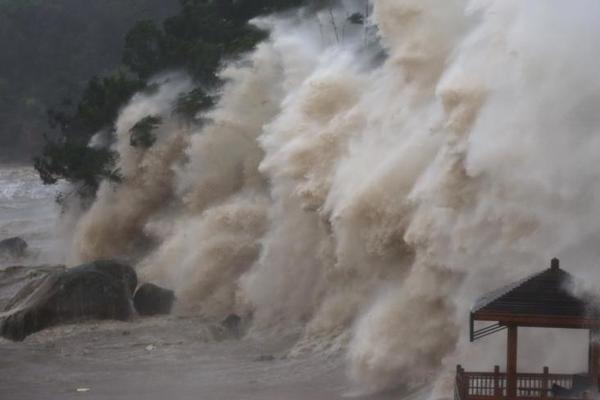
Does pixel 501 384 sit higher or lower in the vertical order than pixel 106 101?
lower

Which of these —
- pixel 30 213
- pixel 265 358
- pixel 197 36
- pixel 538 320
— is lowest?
pixel 538 320

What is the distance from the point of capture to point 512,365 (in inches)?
→ 614

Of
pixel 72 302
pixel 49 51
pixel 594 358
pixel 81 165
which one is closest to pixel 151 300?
pixel 72 302

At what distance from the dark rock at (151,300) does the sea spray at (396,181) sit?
2.65ft

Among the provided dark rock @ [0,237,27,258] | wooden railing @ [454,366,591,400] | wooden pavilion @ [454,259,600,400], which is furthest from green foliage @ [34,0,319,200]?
wooden pavilion @ [454,259,600,400]

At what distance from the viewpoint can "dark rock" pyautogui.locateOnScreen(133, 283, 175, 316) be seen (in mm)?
30022

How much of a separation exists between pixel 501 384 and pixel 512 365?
65cm

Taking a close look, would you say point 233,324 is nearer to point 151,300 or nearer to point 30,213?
point 151,300

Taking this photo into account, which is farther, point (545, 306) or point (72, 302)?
point (72, 302)

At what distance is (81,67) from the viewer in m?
82.8

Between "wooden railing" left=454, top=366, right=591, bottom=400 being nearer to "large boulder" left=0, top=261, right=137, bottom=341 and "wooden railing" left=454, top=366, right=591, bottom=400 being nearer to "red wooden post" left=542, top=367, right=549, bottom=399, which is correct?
"red wooden post" left=542, top=367, right=549, bottom=399

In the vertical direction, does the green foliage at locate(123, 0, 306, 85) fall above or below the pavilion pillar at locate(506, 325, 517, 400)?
above

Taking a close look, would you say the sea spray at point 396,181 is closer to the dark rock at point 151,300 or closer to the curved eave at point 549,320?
the dark rock at point 151,300

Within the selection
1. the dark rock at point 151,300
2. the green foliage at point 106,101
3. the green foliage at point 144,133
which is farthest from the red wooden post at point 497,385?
the green foliage at point 106,101
